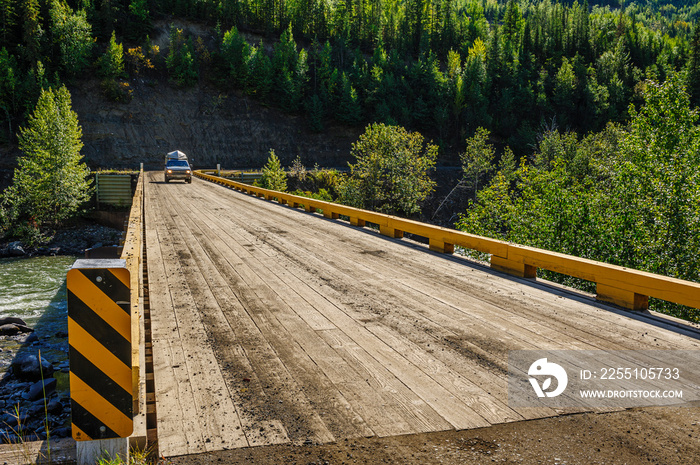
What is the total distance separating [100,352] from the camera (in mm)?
2863

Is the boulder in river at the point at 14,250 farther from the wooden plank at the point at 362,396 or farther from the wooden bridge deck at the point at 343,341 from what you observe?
the wooden plank at the point at 362,396

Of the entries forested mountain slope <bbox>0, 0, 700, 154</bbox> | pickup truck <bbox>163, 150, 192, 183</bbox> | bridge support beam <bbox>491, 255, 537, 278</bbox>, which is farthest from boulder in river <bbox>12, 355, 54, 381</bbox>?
forested mountain slope <bbox>0, 0, 700, 154</bbox>

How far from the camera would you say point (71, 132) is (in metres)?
46.9

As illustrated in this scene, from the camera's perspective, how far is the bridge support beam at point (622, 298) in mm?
6098

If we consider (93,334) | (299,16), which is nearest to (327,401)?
(93,334)

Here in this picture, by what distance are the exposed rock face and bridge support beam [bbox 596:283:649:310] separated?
64.3m

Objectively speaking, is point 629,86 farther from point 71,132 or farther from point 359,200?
point 71,132

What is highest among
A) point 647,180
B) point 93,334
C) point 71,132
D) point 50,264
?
point 71,132

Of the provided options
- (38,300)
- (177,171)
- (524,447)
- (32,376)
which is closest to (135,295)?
(524,447)

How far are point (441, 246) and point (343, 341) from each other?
5617 millimetres

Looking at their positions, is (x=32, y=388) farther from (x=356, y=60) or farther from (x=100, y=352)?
(x=356, y=60)

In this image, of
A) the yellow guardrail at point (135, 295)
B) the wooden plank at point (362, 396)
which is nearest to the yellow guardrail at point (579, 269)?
the wooden plank at point (362, 396)

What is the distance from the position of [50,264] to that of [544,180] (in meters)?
29.8

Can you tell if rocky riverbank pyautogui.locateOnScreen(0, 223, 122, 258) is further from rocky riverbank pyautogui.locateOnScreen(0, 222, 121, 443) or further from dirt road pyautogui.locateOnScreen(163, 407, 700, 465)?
dirt road pyautogui.locateOnScreen(163, 407, 700, 465)
